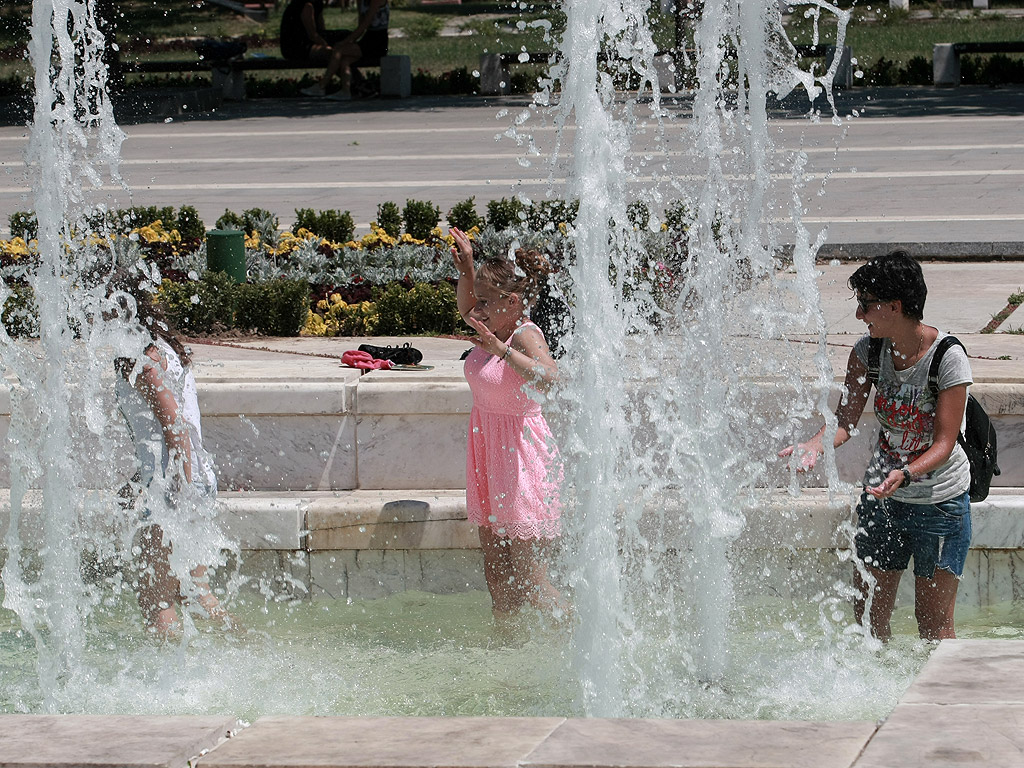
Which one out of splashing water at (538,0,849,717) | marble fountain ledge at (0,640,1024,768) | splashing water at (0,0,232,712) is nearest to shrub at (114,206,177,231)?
splashing water at (0,0,232,712)

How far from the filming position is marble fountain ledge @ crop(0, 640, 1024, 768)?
2807 millimetres

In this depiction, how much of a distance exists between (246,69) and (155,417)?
2100 cm

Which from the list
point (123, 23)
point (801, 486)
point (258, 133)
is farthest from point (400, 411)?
point (123, 23)

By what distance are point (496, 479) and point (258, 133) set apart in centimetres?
1548

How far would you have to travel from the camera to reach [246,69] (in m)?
24.9

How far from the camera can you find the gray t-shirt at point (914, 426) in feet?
14.6

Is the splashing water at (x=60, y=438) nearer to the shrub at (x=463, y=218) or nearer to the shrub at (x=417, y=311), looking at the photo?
the shrub at (x=417, y=311)

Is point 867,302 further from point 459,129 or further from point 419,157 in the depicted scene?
point 459,129

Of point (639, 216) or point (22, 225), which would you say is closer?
point (639, 216)

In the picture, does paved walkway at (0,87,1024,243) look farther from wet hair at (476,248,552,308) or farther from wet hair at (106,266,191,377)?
wet hair at (106,266,191,377)

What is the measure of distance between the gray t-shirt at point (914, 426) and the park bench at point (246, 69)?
19809 millimetres

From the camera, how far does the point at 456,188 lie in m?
14.0

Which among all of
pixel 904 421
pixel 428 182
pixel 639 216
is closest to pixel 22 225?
pixel 639 216

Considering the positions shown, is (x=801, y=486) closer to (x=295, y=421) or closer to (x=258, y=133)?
(x=295, y=421)
